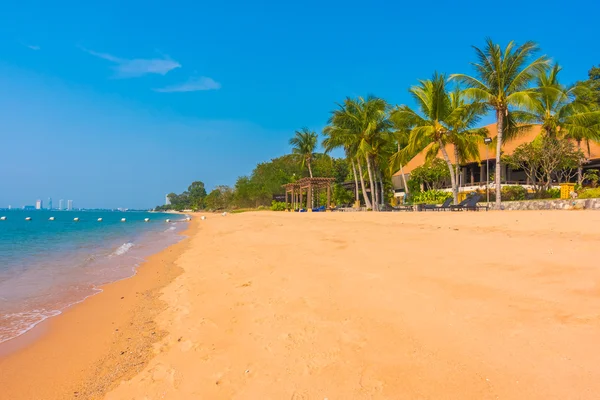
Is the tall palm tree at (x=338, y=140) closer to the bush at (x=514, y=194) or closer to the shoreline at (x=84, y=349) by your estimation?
the bush at (x=514, y=194)

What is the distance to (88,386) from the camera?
2.59 meters

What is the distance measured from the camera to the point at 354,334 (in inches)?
112

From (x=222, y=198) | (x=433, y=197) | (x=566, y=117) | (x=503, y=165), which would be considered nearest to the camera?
(x=566, y=117)

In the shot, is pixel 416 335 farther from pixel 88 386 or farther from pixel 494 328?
pixel 88 386

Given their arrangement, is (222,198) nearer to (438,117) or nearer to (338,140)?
(338,140)

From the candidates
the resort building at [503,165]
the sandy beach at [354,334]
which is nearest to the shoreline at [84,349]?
the sandy beach at [354,334]

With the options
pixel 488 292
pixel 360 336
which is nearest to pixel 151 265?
pixel 360 336

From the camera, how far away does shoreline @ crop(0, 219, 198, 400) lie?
8.71 ft

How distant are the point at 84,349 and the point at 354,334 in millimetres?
2717

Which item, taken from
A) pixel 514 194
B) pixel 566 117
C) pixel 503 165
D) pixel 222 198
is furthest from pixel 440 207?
pixel 222 198

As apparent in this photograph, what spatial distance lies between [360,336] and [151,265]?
710 cm

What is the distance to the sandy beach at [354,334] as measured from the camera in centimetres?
213

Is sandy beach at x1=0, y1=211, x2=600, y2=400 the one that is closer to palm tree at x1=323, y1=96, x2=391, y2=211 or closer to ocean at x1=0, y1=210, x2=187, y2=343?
ocean at x1=0, y1=210, x2=187, y2=343

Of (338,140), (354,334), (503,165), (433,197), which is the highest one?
(338,140)
